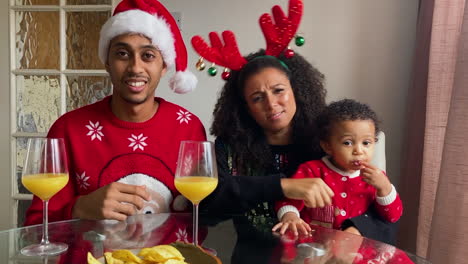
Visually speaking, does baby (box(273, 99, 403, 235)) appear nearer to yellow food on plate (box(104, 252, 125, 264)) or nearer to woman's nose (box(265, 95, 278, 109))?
woman's nose (box(265, 95, 278, 109))

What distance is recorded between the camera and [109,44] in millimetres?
1562

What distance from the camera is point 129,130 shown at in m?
1.52

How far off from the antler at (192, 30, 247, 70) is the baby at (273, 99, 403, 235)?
389 millimetres

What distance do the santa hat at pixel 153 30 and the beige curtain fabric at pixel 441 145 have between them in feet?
3.31

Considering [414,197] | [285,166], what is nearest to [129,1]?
[285,166]

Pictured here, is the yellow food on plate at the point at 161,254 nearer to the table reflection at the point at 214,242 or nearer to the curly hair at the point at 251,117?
the table reflection at the point at 214,242

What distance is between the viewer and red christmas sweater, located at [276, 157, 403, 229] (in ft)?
4.25

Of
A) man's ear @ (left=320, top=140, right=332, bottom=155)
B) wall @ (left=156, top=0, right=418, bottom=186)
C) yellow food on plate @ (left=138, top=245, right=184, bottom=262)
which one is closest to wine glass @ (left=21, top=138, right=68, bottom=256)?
yellow food on plate @ (left=138, top=245, right=184, bottom=262)

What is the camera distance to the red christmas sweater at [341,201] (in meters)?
1.30

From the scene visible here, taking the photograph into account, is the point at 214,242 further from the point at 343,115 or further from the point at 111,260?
the point at 343,115

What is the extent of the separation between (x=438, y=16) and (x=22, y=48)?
224cm

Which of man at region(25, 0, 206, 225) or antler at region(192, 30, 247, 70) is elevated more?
antler at region(192, 30, 247, 70)

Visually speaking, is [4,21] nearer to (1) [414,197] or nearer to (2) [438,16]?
(2) [438,16]

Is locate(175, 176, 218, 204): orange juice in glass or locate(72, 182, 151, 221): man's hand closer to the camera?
locate(175, 176, 218, 204): orange juice in glass
